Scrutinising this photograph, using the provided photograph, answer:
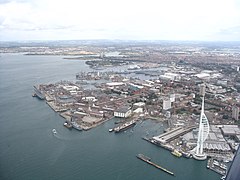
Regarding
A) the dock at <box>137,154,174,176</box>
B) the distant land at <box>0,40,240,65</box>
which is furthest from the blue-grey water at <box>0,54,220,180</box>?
the distant land at <box>0,40,240,65</box>

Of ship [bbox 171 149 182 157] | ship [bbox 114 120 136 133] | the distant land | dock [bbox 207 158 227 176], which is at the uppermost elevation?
the distant land

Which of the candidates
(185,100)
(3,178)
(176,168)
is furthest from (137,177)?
(185,100)

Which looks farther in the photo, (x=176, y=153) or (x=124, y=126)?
(x=124, y=126)

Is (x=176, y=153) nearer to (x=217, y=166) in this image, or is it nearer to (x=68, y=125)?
(x=217, y=166)

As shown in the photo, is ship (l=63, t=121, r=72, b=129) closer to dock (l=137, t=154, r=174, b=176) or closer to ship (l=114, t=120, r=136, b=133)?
ship (l=114, t=120, r=136, b=133)

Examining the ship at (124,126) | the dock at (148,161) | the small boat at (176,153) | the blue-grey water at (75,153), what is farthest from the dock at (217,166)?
the ship at (124,126)

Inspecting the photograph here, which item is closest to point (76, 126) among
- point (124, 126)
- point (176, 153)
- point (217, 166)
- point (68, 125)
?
point (68, 125)

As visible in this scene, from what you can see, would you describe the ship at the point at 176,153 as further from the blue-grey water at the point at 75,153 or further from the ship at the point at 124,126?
the ship at the point at 124,126

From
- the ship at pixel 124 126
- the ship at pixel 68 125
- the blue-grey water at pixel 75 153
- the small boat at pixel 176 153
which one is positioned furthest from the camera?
the ship at pixel 68 125

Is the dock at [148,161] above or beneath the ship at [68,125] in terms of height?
beneath
